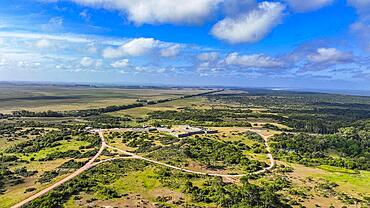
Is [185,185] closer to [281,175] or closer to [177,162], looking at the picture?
[177,162]

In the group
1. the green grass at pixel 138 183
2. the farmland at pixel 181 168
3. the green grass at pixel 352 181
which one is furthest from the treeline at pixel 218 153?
the green grass at pixel 138 183

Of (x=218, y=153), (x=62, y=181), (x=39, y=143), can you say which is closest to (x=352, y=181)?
(x=218, y=153)

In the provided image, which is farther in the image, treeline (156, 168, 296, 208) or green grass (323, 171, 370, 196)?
green grass (323, 171, 370, 196)

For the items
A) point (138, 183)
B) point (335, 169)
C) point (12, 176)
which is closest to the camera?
point (138, 183)

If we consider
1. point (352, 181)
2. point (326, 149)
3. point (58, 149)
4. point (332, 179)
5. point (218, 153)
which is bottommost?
point (352, 181)

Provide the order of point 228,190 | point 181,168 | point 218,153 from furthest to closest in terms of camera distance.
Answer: point 218,153, point 181,168, point 228,190

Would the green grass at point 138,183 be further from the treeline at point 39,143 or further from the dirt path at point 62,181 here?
the treeline at point 39,143

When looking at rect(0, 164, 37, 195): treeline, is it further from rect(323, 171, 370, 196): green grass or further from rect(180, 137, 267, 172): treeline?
rect(323, 171, 370, 196): green grass

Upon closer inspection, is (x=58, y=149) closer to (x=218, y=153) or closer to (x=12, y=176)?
(x=12, y=176)

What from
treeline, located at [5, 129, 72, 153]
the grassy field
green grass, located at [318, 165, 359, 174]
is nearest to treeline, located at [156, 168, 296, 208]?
the grassy field
